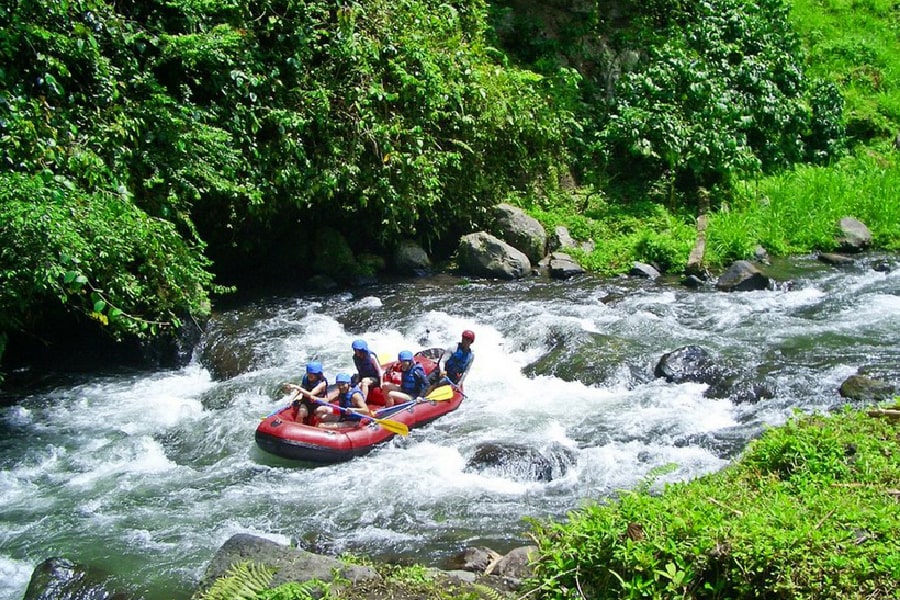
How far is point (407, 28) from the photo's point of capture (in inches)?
492

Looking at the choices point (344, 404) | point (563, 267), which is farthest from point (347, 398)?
point (563, 267)

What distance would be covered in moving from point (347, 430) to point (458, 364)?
→ 1670 mm

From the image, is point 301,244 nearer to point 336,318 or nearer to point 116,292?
point 336,318

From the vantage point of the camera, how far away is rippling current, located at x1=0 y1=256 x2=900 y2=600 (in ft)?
22.3

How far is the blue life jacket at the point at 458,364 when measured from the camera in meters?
9.34

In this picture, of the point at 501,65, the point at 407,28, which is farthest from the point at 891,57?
the point at 407,28

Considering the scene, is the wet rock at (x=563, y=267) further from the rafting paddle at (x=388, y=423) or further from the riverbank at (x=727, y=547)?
the riverbank at (x=727, y=547)

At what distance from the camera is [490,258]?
13.1m

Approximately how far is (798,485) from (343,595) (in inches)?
104

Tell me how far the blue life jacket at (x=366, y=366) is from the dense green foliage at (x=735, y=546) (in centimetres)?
474

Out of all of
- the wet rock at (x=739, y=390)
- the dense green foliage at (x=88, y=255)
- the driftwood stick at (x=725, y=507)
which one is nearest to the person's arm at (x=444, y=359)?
the dense green foliage at (x=88, y=255)

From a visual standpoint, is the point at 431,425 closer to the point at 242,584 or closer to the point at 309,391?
the point at 309,391

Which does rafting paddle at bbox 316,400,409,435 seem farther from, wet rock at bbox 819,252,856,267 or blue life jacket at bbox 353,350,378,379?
wet rock at bbox 819,252,856,267

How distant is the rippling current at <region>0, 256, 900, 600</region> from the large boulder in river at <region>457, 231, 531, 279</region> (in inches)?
15.8
